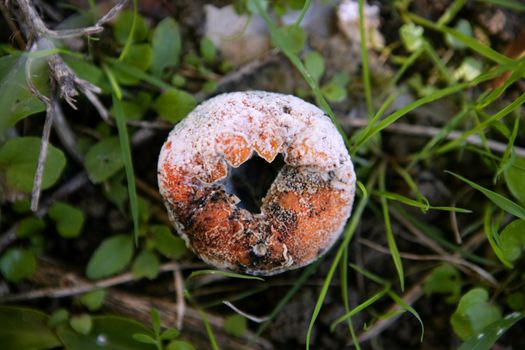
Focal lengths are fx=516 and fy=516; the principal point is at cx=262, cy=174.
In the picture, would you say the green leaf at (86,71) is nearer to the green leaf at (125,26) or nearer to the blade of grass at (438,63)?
the green leaf at (125,26)

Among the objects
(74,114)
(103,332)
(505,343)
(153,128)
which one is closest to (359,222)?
(505,343)

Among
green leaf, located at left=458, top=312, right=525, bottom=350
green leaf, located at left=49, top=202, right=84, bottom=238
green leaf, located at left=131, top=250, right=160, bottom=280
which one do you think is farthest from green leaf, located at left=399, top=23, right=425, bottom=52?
green leaf, located at left=49, top=202, right=84, bottom=238

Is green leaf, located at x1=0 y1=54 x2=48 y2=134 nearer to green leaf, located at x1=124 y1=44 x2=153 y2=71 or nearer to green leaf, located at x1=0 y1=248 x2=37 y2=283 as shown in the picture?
green leaf, located at x1=124 y1=44 x2=153 y2=71

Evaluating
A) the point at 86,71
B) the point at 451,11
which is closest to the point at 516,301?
the point at 451,11

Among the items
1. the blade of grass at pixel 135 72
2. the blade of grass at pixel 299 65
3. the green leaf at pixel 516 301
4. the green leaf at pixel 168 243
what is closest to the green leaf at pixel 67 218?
the green leaf at pixel 168 243

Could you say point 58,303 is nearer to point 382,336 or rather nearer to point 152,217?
point 152,217

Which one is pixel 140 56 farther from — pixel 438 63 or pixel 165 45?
pixel 438 63
